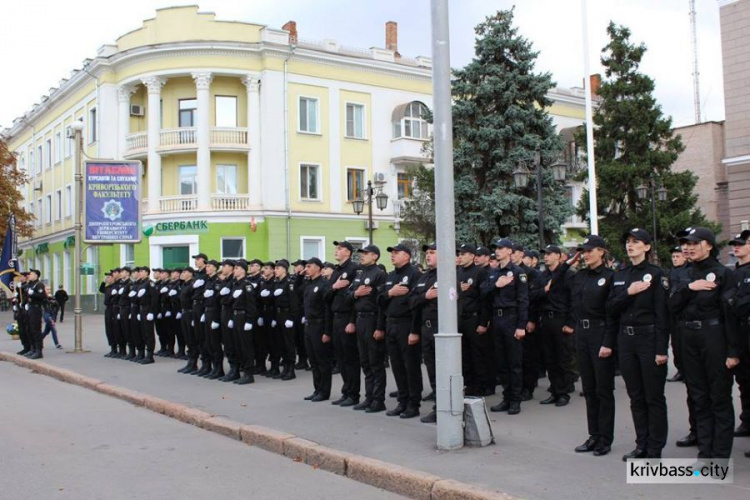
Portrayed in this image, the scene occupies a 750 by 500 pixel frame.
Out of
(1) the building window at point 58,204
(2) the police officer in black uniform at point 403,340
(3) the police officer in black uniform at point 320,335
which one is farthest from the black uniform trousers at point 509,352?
(1) the building window at point 58,204

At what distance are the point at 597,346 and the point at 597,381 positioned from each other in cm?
35

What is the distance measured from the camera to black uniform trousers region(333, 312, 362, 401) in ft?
34.0

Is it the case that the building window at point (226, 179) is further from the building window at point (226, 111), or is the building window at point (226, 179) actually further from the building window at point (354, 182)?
the building window at point (354, 182)

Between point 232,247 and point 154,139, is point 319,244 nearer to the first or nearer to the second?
point 232,247

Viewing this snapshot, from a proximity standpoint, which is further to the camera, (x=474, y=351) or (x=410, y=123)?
(x=410, y=123)

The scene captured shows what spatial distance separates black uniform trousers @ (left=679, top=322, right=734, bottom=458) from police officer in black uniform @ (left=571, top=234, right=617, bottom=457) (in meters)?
0.76

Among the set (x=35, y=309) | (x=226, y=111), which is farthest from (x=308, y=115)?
(x=35, y=309)

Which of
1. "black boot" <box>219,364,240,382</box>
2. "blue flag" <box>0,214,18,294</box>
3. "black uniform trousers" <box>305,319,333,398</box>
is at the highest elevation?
"blue flag" <box>0,214,18,294</box>

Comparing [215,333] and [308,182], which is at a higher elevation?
[308,182]

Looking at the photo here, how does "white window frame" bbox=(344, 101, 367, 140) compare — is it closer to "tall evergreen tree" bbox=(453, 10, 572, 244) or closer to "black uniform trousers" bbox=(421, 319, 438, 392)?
"tall evergreen tree" bbox=(453, 10, 572, 244)

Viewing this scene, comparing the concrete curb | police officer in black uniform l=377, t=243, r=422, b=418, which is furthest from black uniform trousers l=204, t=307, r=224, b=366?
police officer in black uniform l=377, t=243, r=422, b=418

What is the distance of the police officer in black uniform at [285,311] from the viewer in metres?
13.2

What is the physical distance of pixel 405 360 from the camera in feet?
31.0

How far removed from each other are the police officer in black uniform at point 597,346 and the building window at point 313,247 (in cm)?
3012
